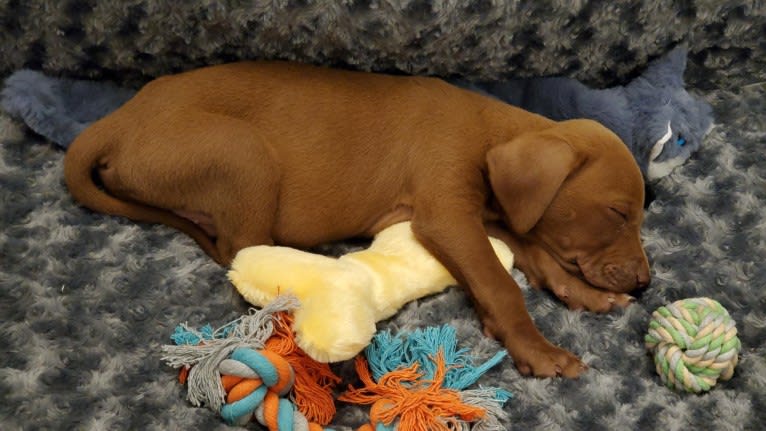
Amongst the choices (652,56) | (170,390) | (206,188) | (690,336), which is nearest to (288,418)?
(170,390)

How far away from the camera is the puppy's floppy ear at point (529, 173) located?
8.75 feet

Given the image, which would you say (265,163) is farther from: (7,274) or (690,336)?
(690,336)

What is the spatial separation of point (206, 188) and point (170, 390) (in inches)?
29.8

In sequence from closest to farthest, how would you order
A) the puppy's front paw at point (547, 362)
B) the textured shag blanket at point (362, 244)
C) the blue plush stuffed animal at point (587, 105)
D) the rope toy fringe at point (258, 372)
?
the rope toy fringe at point (258, 372)
the textured shag blanket at point (362, 244)
the puppy's front paw at point (547, 362)
the blue plush stuffed animal at point (587, 105)

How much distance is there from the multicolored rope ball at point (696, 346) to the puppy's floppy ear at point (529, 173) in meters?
0.55

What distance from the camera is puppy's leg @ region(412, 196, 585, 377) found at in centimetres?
240

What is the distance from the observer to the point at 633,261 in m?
2.73

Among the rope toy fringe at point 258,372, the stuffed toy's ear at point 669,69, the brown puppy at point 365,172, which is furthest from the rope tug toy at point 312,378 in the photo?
the stuffed toy's ear at point 669,69

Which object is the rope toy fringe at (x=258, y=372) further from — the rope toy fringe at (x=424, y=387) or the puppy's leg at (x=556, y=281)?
the puppy's leg at (x=556, y=281)

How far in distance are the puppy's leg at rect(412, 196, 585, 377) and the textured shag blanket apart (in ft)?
0.17

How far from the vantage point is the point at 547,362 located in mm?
2379

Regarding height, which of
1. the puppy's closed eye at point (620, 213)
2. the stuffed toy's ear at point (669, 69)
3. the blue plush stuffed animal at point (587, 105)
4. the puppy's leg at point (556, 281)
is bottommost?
the puppy's leg at point (556, 281)

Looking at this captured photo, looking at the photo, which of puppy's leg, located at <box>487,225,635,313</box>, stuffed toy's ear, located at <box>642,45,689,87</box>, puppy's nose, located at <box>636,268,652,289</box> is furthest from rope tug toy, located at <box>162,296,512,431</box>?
stuffed toy's ear, located at <box>642,45,689,87</box>

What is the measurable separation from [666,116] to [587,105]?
0.30 metres
